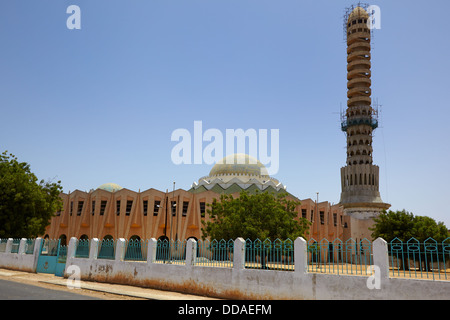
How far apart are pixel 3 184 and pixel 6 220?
3010mm

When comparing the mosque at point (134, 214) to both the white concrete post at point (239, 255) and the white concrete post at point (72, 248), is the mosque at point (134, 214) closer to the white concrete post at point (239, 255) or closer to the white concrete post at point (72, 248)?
the white concrete post at point (72, 248)

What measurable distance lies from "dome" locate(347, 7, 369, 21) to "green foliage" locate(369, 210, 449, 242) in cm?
4092

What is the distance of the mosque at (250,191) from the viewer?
45.2 m

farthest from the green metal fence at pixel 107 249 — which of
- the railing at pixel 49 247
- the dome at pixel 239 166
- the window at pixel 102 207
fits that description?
the dome at pixel 239 166

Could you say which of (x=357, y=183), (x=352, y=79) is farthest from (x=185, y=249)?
(x=352, y=79)

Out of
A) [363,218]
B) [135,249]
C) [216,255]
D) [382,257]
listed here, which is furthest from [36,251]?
[363,218]

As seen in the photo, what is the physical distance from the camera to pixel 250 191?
190 ft

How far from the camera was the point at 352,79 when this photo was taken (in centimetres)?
5762

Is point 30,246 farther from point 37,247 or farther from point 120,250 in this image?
point 120,250

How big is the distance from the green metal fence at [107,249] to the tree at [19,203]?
14696 mm

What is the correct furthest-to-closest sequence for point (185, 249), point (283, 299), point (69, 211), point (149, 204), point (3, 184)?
1. point (69, 211)
2. point (149, 204)
3. point (3, 184)
4. point (185, 249)
5. point (283, 299)

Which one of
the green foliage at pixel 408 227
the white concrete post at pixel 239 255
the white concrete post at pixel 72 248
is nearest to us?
the white concrete post at pixel 239 255

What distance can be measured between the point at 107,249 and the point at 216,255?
6.80 meters
